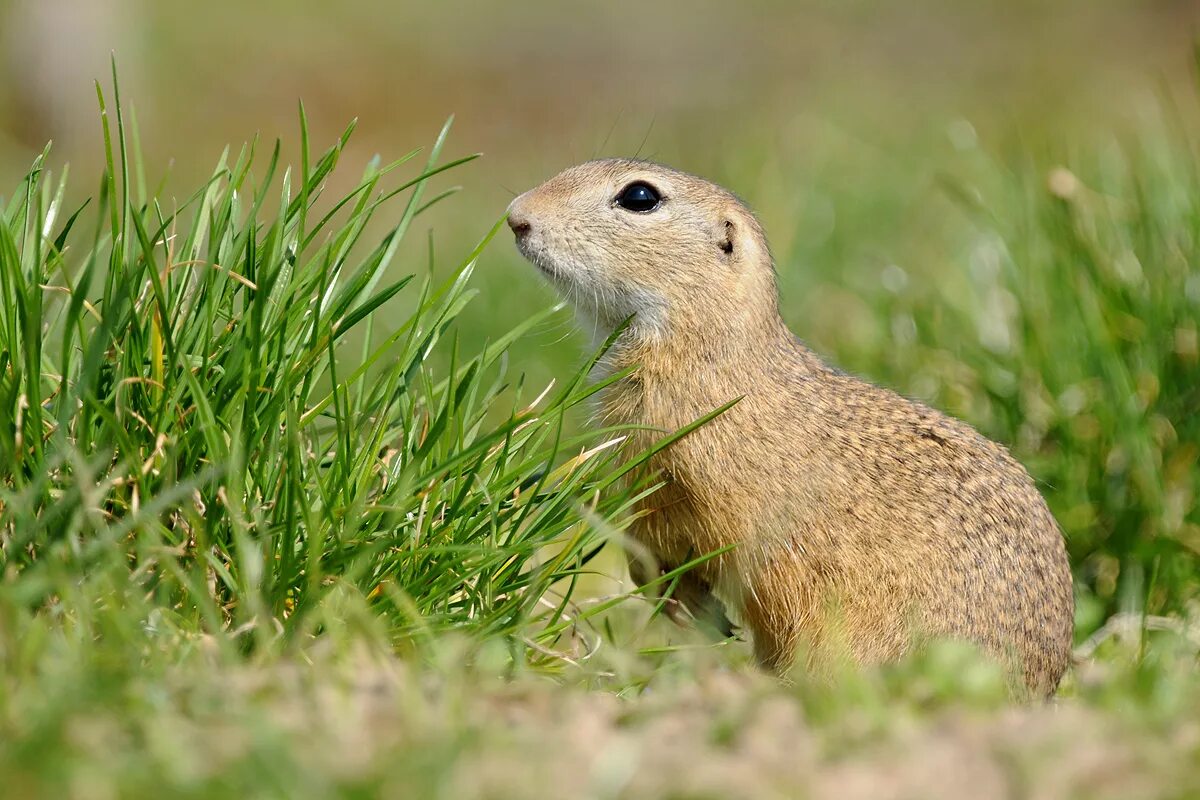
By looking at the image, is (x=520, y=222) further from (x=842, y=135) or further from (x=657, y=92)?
(x=657, y=92)

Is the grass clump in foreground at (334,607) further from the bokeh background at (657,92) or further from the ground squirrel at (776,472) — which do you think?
the bokeh background at (657,92)

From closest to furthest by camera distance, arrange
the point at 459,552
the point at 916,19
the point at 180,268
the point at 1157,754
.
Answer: the point at 1157,754
the point at 459,552
the point at 180,268
the point at 916,19

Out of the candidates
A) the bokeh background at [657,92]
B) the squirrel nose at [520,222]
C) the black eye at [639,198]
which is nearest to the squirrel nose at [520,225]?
the squirrel nose at [520,222]

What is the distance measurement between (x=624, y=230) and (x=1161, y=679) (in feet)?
6.99

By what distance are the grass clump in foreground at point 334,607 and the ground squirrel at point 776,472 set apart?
27 centimetres

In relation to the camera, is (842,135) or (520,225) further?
(842,135)

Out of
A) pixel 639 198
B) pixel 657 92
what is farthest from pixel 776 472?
pixel 657 92

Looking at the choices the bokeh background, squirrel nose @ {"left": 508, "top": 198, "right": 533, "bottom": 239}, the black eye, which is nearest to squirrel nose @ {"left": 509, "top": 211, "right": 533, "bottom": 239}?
squirrel nose @ {"left": 508, "top": 198, "right": 533, "bottom": 239}

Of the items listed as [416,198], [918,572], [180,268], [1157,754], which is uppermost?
[416,198]

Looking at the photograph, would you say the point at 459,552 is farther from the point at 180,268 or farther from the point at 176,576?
the point at 180,268

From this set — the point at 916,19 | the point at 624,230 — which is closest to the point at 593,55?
the point at 916,19

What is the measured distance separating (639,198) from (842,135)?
21.7 ft

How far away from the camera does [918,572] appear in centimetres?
409

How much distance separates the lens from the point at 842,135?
1071cm
